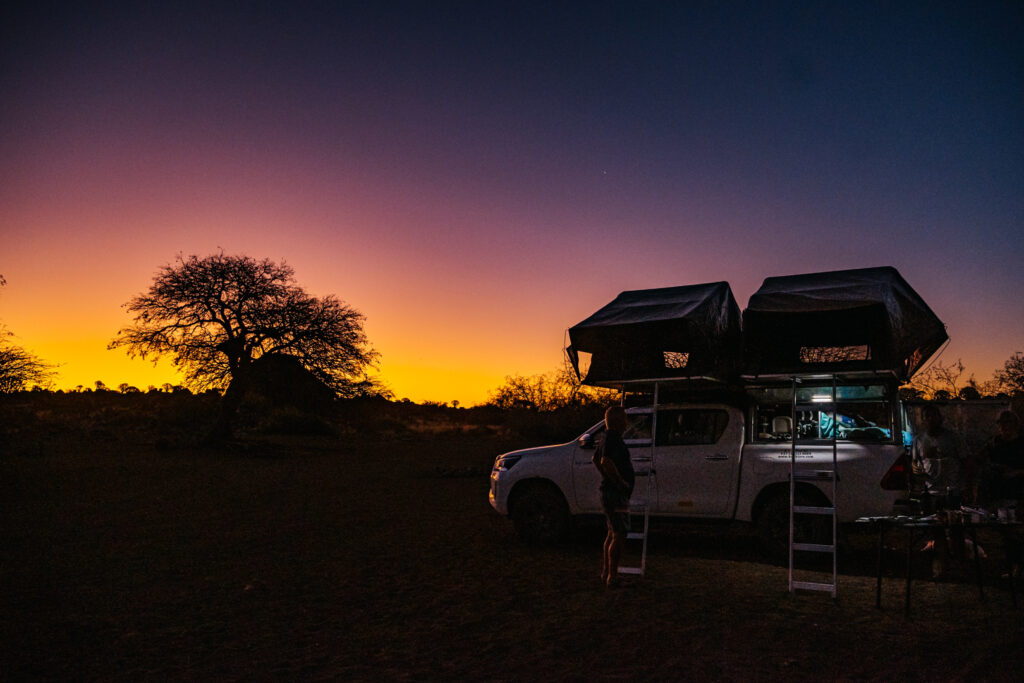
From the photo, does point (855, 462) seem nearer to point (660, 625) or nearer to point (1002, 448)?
point (1002, 448)

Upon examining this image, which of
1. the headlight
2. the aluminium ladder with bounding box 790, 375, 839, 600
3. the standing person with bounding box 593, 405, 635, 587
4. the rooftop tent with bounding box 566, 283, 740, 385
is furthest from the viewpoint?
the headlight

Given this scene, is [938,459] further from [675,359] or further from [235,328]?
[235,328]

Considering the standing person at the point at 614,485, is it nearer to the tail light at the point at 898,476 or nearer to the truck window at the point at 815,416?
the truck window at the point at 815,416

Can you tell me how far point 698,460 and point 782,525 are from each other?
1211mm

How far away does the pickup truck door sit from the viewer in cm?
949

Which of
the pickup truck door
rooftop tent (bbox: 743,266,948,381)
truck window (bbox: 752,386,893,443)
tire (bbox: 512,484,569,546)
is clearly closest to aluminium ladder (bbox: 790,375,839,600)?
truck window (bbox: 752,386,893,443)

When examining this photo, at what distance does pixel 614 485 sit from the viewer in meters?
7.98

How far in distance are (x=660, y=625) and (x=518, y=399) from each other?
36946 millimetres

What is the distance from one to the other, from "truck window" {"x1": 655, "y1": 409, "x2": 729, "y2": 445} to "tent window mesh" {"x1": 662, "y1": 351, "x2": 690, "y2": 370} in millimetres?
928

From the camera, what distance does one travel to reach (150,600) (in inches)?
313

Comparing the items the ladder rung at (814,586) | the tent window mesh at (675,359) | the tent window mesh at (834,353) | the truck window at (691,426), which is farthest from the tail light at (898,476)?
the tent window mesh at (675,359)

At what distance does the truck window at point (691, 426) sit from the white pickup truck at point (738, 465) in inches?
0.5

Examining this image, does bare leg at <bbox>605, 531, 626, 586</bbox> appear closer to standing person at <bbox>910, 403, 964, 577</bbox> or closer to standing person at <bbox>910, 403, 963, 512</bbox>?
standing person at <bbox>910, 403, 964, 577</bbox>

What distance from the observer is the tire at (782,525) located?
893cm
